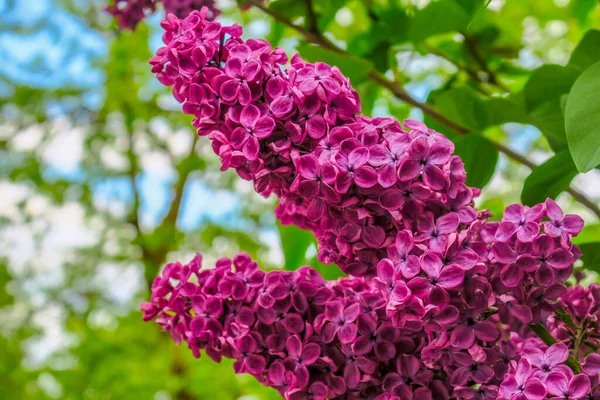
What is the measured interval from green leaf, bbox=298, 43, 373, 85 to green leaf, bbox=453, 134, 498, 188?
0.40ft

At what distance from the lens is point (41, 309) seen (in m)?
3.66

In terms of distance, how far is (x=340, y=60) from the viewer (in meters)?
0.65

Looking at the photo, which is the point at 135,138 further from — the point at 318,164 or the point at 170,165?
the point at 318,164

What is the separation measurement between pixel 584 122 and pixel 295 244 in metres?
0.49

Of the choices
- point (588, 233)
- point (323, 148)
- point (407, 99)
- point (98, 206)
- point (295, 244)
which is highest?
point (323, 148)

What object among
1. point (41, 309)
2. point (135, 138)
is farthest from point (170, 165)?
point (41, 309)

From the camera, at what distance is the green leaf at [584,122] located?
1.31 ft

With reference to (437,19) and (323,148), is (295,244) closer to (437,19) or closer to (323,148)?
(437,19)

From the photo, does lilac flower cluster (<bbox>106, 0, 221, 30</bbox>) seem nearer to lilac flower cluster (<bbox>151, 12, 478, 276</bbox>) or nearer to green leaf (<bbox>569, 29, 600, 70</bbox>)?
lilac flower cluster (<bbox>151, 12, 478, 276</bbox>)

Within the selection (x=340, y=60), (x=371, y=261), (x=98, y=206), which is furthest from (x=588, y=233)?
(x=98, y=206)

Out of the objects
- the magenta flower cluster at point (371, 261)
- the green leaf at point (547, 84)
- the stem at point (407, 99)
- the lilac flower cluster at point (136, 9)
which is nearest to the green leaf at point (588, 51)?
the green leaf at point (547, 84)

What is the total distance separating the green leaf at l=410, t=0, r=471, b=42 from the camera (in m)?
0.71

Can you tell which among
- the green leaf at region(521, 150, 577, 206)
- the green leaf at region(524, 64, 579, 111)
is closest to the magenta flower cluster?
the green leaf at region(521, 150, 577, 206)

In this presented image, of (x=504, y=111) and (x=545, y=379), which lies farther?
(x=504, y=111)
